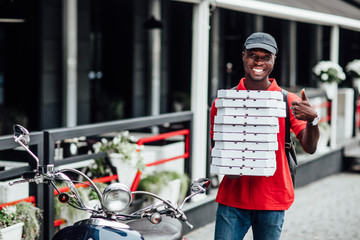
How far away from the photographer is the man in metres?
3.42

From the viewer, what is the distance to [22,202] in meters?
4.44

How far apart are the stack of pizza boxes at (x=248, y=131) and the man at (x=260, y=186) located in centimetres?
9

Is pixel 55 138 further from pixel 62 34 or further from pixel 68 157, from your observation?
pixel 62 34

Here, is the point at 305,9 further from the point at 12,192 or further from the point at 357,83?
the point at 12,192

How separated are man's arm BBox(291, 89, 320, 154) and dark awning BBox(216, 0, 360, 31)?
11.5ft

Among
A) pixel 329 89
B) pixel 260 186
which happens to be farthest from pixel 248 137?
pixel 329 89

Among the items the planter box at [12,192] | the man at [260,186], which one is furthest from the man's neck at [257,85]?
the planter box at [12,192]

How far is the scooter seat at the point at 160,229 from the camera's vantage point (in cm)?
326

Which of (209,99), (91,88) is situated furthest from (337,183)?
(91,88)

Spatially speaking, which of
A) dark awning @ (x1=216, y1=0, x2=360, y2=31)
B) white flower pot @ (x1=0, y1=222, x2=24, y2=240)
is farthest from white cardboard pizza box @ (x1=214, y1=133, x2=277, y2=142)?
dark awning @ (x1=216, y1=0, x2=360, y2=31)

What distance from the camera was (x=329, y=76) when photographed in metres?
10.5

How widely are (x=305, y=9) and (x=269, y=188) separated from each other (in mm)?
5770

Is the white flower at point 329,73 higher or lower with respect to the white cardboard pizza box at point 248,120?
higher

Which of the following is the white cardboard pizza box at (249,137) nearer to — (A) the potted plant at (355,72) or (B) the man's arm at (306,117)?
(B) the man's arm at (306,117)
